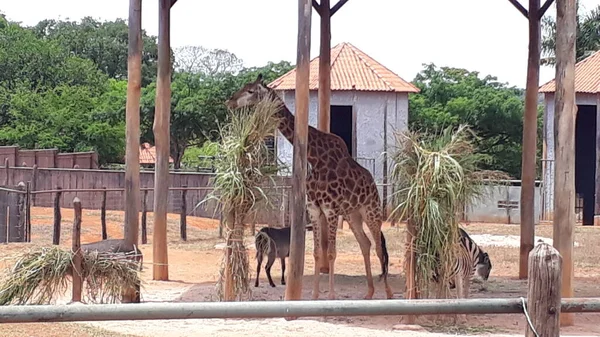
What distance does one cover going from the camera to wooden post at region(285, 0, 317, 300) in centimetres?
908

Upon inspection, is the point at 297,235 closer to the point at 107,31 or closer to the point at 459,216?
the point at 459,216

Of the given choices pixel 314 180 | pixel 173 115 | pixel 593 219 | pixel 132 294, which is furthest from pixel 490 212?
pixel 132 294

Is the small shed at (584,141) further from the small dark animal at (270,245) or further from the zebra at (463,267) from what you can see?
the zebra at (463,267)

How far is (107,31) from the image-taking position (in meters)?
59.8

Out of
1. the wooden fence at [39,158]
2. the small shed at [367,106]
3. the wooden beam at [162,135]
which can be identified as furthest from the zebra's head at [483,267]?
the wooden fence at [39,158]

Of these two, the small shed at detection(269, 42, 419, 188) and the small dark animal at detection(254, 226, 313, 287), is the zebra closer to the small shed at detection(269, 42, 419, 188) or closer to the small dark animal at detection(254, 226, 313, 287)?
the small dark animal at detection(254, 226, 313, 287)

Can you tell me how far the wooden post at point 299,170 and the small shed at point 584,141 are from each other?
69.6 ft

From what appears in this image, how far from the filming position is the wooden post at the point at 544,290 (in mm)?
4422

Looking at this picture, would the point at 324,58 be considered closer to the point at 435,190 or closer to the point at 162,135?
the point at 162,135

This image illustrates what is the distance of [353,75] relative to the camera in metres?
29.3

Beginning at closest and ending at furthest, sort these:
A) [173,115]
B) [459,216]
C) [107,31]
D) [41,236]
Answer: [459,216]
[41,236]
[173,115]
[107,31]

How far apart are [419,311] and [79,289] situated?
5.61 meters

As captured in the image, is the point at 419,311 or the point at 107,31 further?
the point at 107,31

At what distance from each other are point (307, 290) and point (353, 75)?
1826 centimetres
